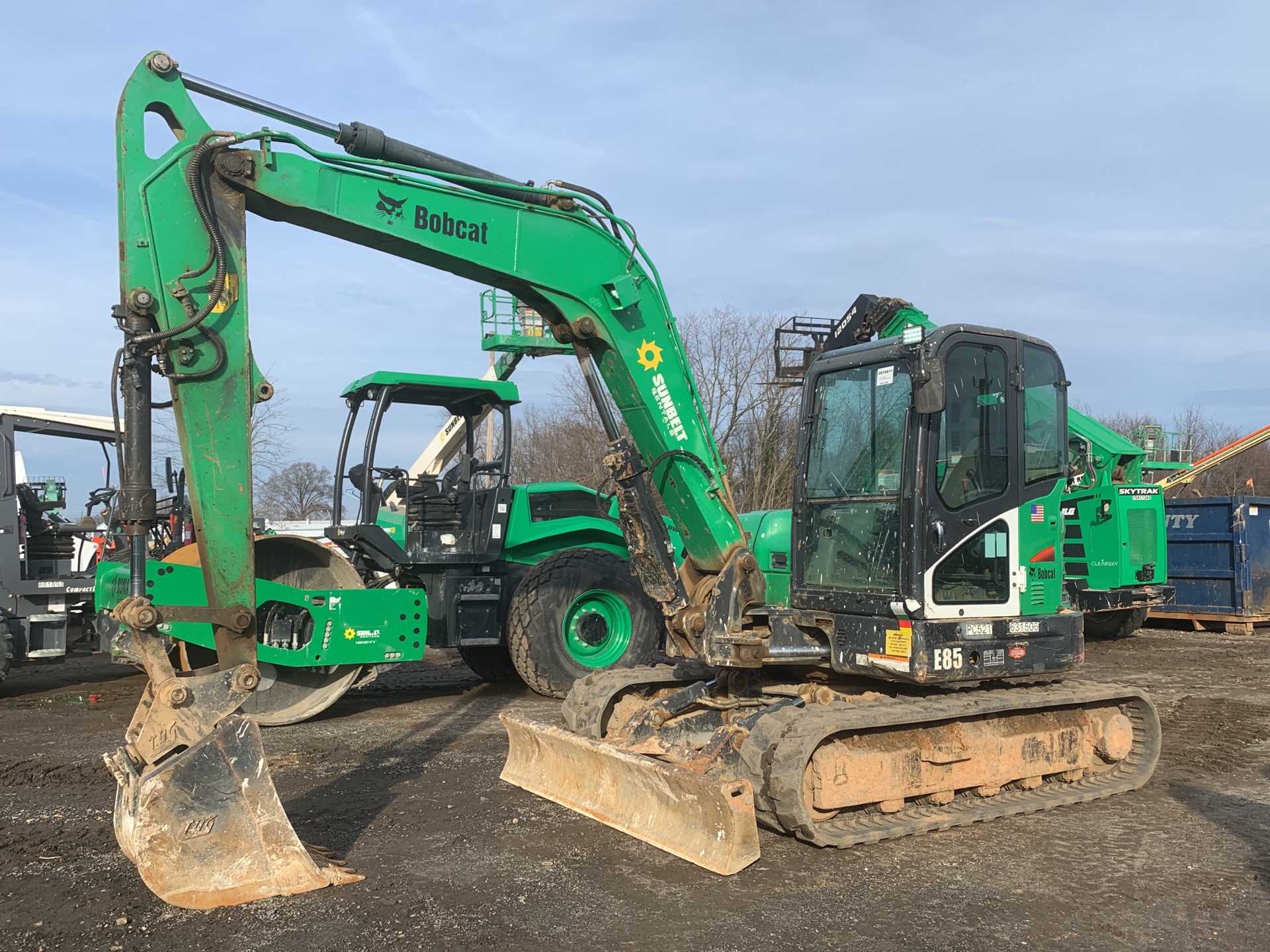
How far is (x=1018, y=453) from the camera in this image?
19.8ft

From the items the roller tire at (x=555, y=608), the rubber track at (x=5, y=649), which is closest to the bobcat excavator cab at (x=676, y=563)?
the roller tire at (x=555, y=608)

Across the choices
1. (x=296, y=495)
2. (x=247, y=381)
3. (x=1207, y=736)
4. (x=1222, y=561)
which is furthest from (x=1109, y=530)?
(x=296, y=495)

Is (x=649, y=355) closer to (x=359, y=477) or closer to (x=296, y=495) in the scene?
(x=359, y=477)

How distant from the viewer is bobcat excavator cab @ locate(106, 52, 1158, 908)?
4613mm

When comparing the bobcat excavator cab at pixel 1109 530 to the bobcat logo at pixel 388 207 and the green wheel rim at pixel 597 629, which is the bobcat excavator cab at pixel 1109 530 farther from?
the bobcat logo at pixel 388 207

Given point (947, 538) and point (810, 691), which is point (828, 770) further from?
point (947, 538)

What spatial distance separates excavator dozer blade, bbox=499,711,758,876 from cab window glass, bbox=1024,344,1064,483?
2605 mm

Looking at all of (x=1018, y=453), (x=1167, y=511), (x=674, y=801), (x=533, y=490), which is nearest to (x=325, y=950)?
(x=674, y=801)

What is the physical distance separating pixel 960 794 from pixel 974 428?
210 cm

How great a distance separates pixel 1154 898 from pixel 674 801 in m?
2.18

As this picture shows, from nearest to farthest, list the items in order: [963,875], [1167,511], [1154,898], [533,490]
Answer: [1154,898] → [963,875] → [533,490] → [1167,511]

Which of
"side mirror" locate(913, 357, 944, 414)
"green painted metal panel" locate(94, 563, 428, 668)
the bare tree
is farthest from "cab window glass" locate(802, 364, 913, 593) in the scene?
the bare tree

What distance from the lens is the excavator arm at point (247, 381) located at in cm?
447

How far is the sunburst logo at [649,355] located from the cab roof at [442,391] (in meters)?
4.02
